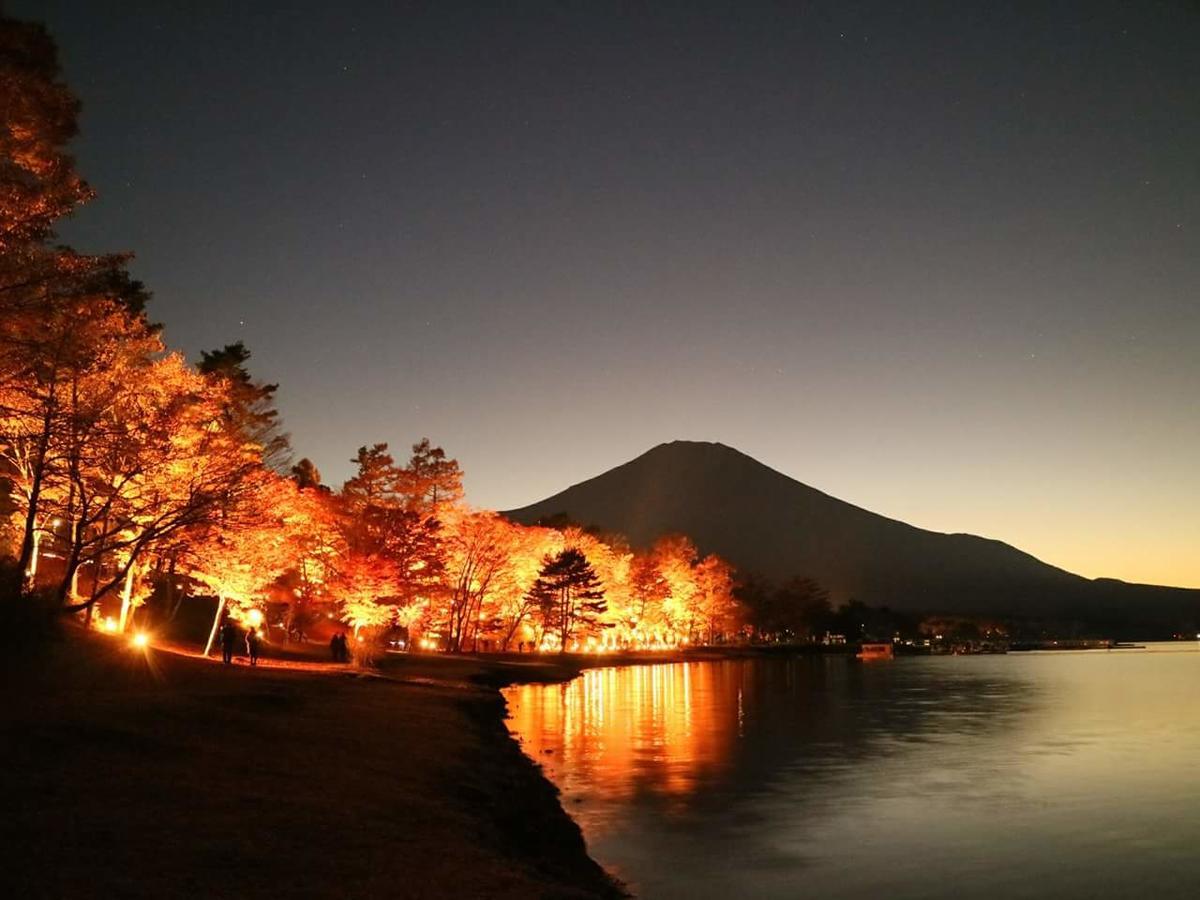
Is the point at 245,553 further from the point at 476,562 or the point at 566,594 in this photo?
the point at 566,594

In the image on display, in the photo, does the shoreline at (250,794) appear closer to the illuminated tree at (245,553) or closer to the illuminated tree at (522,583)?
→ the illuminated tree at (245,553)

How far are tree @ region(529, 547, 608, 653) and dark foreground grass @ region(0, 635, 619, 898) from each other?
6002cm

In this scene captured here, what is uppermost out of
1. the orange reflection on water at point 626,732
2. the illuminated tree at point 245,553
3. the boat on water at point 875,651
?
the illuminated tree at point 245,553

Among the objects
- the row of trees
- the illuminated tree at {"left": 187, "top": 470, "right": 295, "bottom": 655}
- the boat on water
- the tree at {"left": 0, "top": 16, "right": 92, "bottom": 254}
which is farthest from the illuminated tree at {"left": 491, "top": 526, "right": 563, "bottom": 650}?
the boat on water

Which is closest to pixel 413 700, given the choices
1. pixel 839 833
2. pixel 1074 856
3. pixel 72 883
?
pixel 839 833

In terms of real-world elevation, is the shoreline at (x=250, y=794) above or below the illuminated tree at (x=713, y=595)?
below

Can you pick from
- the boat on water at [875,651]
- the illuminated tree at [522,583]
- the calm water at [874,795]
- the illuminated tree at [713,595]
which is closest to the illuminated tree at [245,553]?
the calm water at [874,795]

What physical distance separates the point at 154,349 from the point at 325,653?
25.8 metres

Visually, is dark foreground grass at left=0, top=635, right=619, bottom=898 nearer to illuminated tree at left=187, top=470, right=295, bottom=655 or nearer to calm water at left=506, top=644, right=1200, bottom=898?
calm water at left=506, top=644, right=1200, bottom=898

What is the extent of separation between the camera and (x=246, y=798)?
1407 centimetres

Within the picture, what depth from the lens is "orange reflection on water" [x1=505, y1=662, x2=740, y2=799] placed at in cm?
2709

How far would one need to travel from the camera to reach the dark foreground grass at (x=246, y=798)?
1048 cm

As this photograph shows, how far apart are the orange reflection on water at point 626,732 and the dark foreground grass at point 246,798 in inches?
140

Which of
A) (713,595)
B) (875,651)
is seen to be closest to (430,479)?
(713,595)
